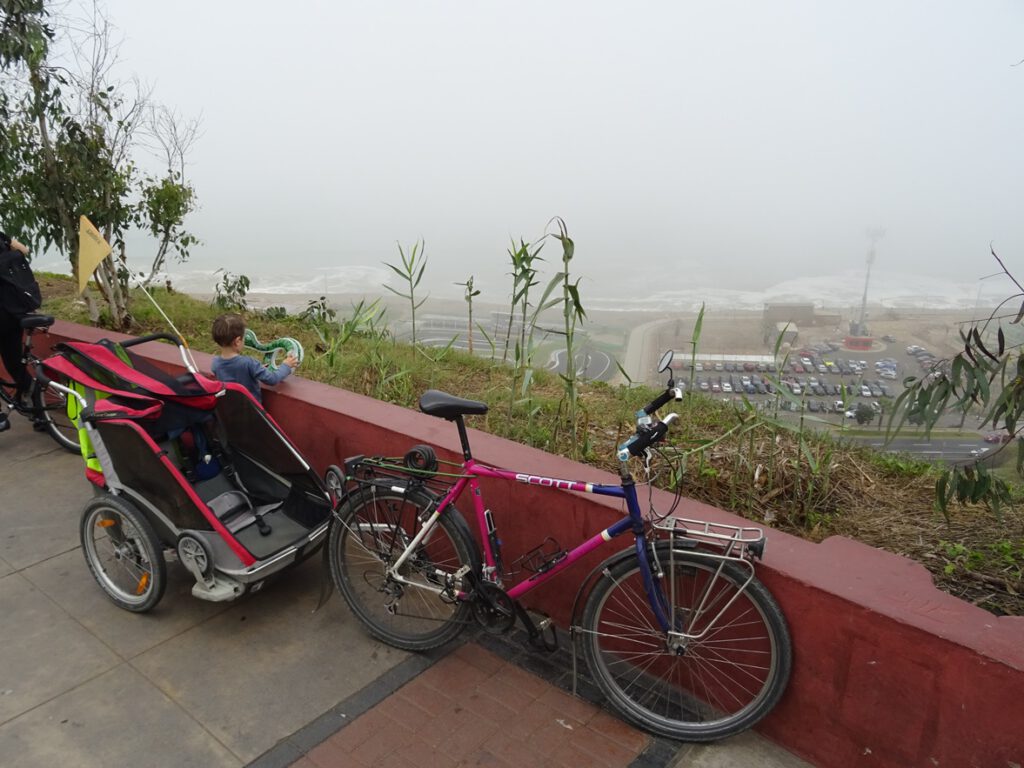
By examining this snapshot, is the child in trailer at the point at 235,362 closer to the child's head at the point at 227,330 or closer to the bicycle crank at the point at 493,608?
the child's head at the point at 227,330

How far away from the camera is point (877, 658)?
2221 millimetres

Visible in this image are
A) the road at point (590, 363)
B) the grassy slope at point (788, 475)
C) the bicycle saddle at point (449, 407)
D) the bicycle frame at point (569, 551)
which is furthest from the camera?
the road at point (590, 363)

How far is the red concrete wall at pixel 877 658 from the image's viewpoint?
2037mm

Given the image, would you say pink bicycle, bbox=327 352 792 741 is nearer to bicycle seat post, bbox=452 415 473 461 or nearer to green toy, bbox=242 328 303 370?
bicycle seat post, bbox=452 415 473 461

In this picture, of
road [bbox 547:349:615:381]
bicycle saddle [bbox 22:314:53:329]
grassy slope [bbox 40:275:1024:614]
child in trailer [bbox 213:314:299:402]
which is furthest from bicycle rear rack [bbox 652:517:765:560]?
bicycle saddle [bbox 22:314:53:329]

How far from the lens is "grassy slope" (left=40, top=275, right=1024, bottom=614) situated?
2889mm

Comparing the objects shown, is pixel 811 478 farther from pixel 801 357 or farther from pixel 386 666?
pixel 386 666

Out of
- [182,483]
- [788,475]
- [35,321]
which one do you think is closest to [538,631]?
[788,475]

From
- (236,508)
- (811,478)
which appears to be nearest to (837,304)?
(811,478)

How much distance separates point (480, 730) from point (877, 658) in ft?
4.66

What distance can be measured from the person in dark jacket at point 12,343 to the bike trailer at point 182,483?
2.08 meters

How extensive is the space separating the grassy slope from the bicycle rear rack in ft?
2.21

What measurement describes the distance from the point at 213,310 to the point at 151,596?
18.7ft

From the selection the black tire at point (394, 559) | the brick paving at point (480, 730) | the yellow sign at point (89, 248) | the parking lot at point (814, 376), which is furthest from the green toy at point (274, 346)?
the parking lot at point (814, 376)
